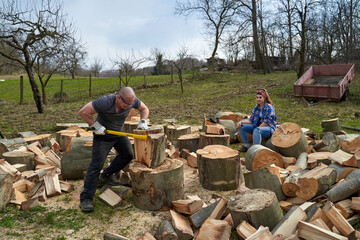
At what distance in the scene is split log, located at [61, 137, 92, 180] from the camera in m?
4.48

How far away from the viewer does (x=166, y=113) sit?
10.8m

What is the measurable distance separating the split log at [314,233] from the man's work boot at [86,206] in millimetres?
2392

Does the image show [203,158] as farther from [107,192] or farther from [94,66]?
[94,66]

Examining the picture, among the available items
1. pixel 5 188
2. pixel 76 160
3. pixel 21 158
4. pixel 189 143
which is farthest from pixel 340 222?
pixel 21 158

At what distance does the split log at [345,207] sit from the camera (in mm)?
2857

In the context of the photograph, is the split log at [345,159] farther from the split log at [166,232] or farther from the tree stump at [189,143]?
the tree stump at [189,143]

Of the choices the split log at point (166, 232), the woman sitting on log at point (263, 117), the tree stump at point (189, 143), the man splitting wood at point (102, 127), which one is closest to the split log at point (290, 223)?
the split log at point (166, 232)

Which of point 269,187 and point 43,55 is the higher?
point 43,55

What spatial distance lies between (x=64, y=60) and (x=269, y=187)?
13.0 m

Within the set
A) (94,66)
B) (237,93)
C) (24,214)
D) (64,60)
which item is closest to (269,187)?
(24,214)

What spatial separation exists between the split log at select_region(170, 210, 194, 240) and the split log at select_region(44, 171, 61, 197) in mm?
1876

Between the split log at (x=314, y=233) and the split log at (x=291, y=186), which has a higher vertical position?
the split log at (x=291, y=186)

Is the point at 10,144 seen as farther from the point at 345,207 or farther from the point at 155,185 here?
the point at 345,207

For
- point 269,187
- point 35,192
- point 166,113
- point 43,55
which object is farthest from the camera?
point 43,55
